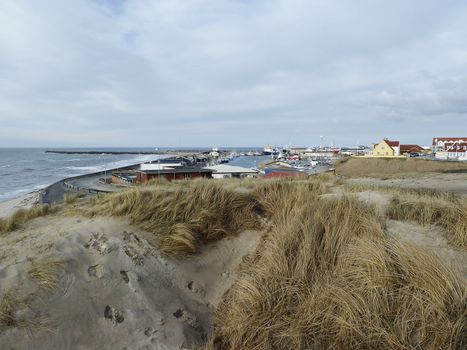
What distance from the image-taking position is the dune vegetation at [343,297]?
3.68m

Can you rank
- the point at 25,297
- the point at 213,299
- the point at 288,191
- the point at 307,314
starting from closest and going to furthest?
the point at 307,314, the point at 25,297, the point at 213,299, the point at 288,191

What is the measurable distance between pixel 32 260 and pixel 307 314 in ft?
14.5

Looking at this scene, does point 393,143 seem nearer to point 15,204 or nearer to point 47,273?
point 15,204

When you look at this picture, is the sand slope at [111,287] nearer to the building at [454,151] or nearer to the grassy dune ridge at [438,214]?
the grassy dune ridge at [438,214]

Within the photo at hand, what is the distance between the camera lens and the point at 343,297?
13.6ft

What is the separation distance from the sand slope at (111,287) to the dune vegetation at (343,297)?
630 mm

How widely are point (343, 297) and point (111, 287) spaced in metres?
3.54

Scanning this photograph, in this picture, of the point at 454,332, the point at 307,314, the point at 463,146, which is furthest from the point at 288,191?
the point at 463,146

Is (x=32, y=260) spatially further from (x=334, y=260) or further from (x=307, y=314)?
(x=334, y=260)

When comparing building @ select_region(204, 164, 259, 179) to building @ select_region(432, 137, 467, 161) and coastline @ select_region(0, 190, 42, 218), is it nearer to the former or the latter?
coastline @ select_region(0, 190, 42, 218)

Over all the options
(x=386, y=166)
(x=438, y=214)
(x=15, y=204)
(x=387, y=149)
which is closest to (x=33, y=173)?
(x=15, y=204)

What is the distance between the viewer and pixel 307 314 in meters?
4.20

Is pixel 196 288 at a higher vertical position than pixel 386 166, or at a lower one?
higher

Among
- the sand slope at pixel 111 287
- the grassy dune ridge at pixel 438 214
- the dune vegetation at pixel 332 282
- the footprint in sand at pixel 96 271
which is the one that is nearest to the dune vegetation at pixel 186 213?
the dune vegetation at pixel 332 282
